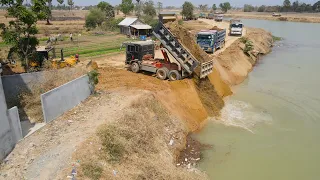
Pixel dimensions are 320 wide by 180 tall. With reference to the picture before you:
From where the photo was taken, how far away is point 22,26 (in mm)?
14766

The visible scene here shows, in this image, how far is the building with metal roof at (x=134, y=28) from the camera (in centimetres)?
3956

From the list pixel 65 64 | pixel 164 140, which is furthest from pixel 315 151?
pixel 65 64

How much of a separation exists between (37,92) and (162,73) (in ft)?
22.8

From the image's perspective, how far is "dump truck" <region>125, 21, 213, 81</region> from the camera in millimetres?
15656

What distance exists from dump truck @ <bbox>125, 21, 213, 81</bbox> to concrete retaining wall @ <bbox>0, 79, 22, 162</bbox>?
8.99 meters

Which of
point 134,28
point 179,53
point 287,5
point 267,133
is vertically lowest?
point 267,133

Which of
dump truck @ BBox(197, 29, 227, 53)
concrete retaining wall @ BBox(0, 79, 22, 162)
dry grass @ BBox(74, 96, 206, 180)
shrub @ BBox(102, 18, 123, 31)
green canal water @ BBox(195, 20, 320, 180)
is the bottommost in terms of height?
green canal water @ BBox(195, 20, 320, 180)

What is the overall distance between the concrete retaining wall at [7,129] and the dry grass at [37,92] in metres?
1.75

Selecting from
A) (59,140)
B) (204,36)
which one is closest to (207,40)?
(204,36)

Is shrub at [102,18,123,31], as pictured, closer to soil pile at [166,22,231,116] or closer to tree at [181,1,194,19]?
tree at [181,1,194,19]

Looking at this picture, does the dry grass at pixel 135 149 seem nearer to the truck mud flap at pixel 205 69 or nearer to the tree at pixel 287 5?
the truck mud flap at pixel 205 69

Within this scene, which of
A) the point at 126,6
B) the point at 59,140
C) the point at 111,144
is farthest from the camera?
the point at 126,6

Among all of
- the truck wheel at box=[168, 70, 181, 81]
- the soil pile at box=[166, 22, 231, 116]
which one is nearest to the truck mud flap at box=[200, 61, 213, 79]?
the soil pile at box=[166, 22, 231, 116]

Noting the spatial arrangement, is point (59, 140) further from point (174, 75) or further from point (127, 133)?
point (174, 75)
